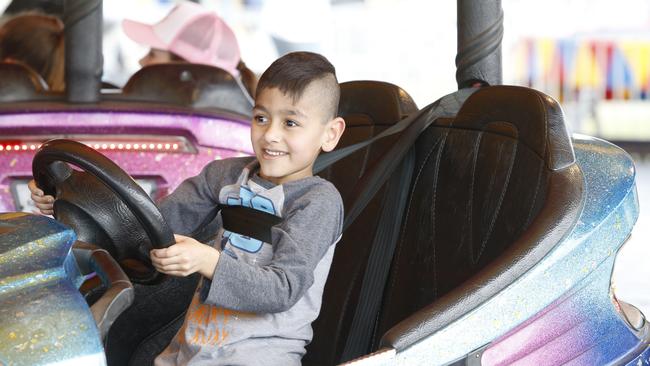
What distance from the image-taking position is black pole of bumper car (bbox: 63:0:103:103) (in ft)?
8.83

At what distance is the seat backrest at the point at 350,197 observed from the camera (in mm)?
1544

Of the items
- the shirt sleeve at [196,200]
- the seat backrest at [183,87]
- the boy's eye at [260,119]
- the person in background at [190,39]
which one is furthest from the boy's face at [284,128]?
the person in background at [190,39]

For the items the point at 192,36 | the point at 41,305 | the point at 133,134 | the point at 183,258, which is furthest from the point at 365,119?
the point at 192,36

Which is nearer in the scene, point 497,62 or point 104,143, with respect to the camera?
point 497,62

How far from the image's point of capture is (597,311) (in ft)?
4.22

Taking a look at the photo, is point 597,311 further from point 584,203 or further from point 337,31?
point 337,31

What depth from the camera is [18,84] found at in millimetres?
2891

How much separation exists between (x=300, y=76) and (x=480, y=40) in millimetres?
473

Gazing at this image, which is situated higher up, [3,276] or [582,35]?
[3,276]

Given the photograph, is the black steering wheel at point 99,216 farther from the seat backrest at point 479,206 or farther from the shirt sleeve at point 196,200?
the seat backrest at point 479,206

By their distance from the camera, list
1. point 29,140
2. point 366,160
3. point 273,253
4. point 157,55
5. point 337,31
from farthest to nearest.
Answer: point 337,31 → point 157,55 → point 29,140 → point 366,160 → point 273,253

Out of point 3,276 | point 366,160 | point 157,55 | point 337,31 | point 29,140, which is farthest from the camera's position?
point 337,31

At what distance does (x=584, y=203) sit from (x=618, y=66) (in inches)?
287

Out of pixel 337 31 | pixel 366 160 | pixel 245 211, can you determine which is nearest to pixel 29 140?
pixel 366 160
